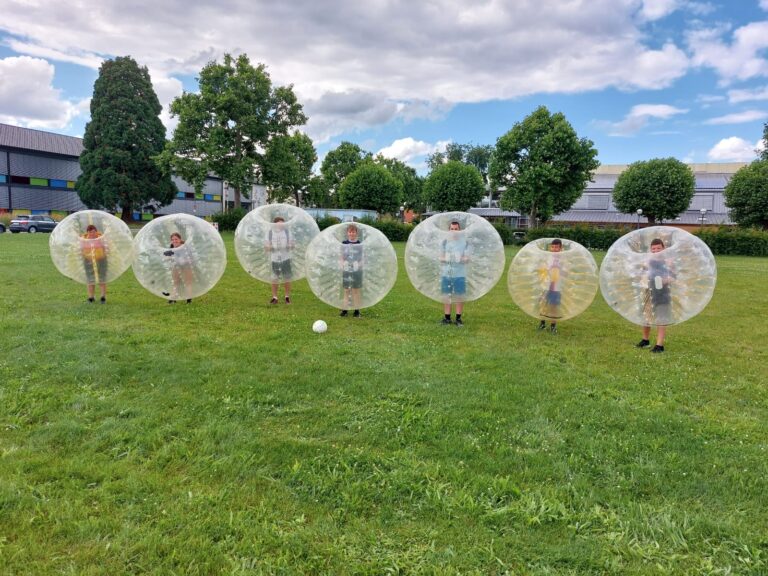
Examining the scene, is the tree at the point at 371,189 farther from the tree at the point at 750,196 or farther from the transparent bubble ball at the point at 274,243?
the transparent bubble ball at the point at 274,243

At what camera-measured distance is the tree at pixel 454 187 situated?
162ft

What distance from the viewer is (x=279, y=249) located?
32.6ft

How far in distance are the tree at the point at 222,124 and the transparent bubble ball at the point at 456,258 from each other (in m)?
28.3

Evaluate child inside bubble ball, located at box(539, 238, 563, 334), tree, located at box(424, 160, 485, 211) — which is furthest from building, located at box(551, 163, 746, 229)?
child inside bubble ball, located at box(539, 238, 563, 334)

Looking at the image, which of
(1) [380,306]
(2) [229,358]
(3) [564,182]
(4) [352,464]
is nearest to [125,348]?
(2) [229,358]

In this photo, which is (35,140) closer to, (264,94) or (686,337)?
(264,94)

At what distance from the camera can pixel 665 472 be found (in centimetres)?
396

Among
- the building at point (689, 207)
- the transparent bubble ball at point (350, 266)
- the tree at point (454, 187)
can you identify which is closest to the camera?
the transparent bubble ball at point (350, 266)

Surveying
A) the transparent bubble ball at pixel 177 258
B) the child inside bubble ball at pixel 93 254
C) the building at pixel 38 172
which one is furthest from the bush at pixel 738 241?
the building at pixel 38 172

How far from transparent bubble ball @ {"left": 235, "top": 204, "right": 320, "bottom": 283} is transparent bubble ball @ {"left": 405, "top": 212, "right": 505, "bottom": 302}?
262 cm

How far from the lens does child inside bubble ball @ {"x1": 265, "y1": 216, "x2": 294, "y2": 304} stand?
989 centimetres

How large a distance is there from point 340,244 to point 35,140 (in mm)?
52923

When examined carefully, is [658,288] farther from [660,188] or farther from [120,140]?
[660,188]

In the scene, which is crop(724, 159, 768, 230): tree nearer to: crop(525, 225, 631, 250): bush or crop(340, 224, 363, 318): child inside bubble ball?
crop(525, 225, 631, 250): bush
